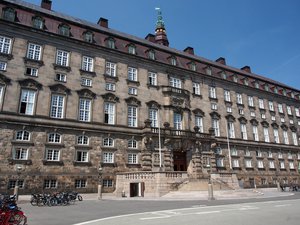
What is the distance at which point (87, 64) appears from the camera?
35406 millimetres

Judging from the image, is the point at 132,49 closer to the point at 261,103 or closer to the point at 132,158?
the point at 132,158

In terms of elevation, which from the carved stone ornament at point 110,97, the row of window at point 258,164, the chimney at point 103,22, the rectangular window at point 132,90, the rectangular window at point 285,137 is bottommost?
the row of window at point 258,164

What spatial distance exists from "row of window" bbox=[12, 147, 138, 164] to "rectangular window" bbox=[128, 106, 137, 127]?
4308 mm

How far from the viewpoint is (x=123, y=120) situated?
3531 centimetres

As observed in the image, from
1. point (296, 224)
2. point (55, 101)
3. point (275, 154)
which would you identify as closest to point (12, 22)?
point (55, 101)

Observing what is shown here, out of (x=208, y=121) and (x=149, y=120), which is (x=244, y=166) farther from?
(x=149, y=120)

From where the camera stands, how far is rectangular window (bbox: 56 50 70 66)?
33.3 m

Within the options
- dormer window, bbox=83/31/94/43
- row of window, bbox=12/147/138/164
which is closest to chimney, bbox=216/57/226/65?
dormer window, bbox=83/31/94/43

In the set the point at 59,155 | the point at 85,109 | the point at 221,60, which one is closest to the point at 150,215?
the point at 59,155

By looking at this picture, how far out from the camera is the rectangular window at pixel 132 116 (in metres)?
36.1

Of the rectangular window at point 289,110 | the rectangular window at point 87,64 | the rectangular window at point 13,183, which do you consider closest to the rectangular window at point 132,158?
the rectangular window at point 87,64

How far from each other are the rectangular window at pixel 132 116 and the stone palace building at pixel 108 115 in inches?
5.8

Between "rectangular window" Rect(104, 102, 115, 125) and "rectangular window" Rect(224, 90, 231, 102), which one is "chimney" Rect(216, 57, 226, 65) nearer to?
"rectangular window" Rect(224, 90, 231, 102)

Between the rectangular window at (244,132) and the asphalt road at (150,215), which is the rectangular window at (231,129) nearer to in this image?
the rectangular window at (244,132)
